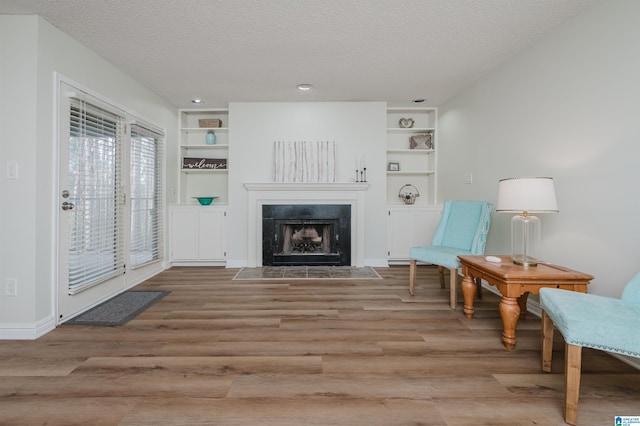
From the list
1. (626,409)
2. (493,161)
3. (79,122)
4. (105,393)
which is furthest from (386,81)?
(105,393)

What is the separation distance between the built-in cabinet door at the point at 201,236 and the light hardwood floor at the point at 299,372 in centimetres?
177

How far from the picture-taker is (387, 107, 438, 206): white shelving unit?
16.0 ft

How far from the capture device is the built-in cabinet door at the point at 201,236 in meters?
4.50

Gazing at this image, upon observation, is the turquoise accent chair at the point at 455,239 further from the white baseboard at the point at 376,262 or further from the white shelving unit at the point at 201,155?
the white shelving unit at the point at 201,155

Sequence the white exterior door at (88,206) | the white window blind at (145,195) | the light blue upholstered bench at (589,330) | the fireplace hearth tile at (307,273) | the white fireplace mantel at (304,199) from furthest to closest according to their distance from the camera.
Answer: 1. the white fireplace mantel at (304,199)
2. the fireplace hearth tile at (307,273)
3. the white window blind at (145,195)
4. the white exterior door at (88,206)
5. the light blue upholstered bench at (589,330)

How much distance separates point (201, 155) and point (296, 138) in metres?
1.59

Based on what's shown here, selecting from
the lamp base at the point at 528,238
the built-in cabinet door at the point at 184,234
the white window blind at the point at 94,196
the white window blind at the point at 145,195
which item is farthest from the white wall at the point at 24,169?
the lamp base at the point at 528,238

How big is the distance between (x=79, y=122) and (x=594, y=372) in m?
4.09

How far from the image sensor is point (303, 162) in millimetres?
4469

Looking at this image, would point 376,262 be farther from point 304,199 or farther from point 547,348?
point 547,348

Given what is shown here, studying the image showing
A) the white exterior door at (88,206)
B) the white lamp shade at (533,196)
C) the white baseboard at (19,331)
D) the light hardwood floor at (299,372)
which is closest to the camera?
the light hardwood floor at (299,372)

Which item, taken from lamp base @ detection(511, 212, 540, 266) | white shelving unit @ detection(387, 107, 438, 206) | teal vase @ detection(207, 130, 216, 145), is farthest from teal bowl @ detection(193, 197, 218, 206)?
lamp base @ detection(511, 212, 540, 266)

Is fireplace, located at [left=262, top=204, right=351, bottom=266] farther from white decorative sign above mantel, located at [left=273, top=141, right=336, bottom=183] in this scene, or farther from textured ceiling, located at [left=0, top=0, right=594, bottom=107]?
textured ceiling, located at [left=0, top=0, right=594, bottom=107]

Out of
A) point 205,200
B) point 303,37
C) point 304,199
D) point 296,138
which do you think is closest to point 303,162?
point 296,138
